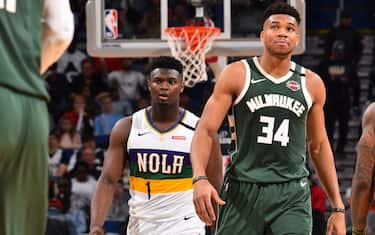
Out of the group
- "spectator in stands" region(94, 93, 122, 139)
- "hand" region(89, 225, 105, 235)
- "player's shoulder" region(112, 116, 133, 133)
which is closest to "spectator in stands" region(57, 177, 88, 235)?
"spectator in stands" region(94, 93, 122, 139)

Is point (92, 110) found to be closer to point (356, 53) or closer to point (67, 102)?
point (67, 102)

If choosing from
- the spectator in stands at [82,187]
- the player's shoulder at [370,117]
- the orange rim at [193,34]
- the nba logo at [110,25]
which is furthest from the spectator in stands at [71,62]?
the player's shoulder at [370,117]

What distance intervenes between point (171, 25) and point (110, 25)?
0.84 meters

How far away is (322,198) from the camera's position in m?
12.5

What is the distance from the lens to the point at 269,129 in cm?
589

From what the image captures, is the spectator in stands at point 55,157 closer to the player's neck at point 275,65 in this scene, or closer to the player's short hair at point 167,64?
the player's short hair at point 167,64

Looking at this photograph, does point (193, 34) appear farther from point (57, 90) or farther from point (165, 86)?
point (57, 90)

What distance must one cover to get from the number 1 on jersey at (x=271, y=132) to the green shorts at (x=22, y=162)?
3.06 m

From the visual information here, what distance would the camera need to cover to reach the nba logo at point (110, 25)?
9.94m

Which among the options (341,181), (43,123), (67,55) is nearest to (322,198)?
(341,181)

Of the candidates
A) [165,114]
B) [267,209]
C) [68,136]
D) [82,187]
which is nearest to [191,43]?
[165,114]

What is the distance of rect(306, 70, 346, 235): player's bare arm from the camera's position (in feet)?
19.8

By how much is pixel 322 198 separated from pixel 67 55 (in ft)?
17.2

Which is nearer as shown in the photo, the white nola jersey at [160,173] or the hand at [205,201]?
the hand at [205,201]
